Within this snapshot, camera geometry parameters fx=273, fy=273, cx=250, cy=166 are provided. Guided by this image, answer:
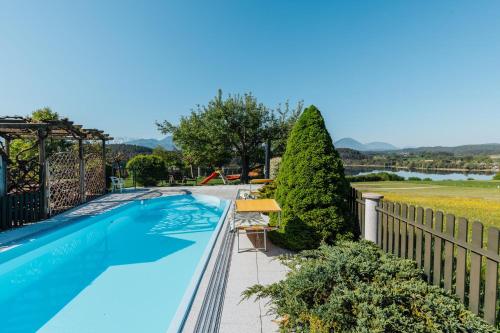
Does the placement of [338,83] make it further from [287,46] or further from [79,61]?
[79,61]

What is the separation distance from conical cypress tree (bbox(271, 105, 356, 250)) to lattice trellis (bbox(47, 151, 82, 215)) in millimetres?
8672

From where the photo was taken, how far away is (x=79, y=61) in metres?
14.7

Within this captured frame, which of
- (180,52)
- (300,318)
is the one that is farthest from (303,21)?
(300,318)

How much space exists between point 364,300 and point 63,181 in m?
11.7

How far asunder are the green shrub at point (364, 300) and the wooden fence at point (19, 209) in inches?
325

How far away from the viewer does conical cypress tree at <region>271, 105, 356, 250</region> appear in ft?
16.9

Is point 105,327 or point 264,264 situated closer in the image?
point 105,327

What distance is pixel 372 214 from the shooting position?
15.3 feet

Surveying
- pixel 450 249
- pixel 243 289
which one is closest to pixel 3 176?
pixel 243 289

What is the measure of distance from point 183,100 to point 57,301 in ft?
69.2

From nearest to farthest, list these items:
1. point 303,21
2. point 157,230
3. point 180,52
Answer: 1. point 157,230
2. point 303,21
3. point 180,52

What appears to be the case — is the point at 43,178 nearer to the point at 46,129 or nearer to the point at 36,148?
the point at 46,129

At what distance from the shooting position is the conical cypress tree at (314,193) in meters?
5.15

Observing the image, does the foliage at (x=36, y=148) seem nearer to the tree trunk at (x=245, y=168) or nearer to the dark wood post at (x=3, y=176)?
the dark wood post at (x=3, y=176)
